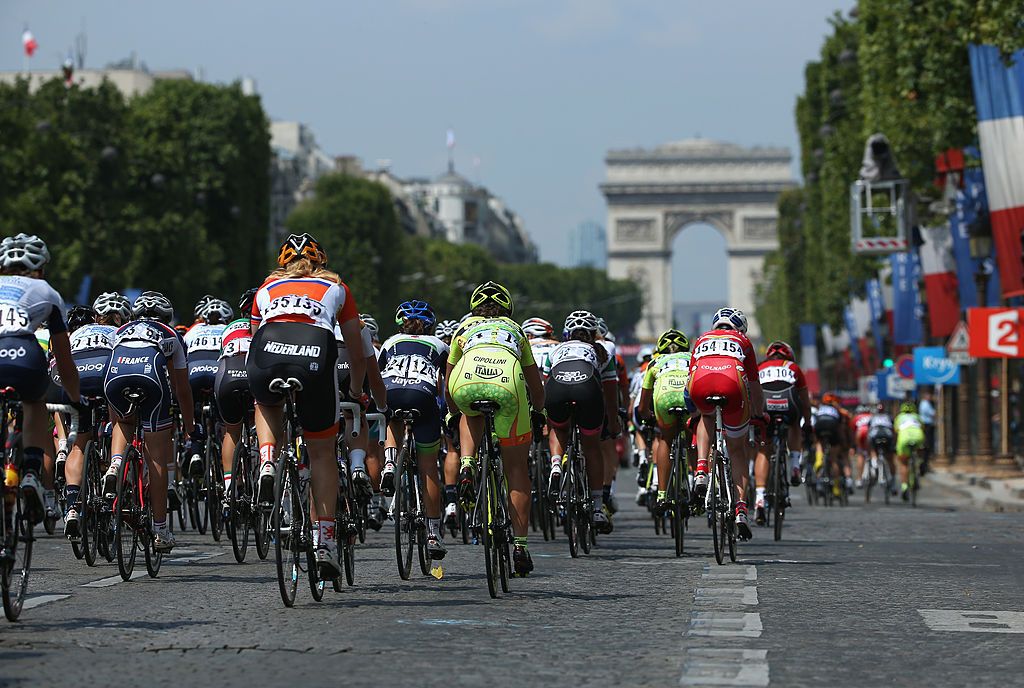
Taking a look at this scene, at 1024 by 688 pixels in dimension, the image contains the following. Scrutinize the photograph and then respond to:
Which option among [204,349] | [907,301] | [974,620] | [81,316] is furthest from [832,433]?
[974,620]

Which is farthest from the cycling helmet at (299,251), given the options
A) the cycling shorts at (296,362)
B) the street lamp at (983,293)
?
the street lamp at (983,293)

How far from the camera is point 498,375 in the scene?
11.6 meters

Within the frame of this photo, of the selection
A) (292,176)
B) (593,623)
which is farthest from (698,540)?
(292,176)

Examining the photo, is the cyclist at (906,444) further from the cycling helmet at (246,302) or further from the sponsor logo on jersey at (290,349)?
the sponsor logo on jersey at (290,349)

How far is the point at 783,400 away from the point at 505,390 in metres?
8.03

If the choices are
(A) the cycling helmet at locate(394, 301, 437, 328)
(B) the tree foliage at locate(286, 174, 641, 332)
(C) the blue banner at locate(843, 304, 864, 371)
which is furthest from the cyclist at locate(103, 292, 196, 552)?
(C) the blue banner at locate(843, 304, 864, 371)

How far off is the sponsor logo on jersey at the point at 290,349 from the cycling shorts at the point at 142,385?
9.87 ft

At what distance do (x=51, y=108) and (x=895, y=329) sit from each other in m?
24.9

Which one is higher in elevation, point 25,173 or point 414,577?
point 25,173

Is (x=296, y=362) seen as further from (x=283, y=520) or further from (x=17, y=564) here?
(x=17, y=564)

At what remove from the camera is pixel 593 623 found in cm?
1003

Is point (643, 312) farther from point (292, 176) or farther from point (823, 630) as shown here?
point (823, 630)

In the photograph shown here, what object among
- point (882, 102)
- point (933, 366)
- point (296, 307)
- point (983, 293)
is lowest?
point (296, 307)

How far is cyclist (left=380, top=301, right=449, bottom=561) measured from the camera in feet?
41.7
